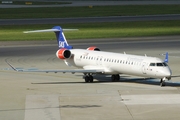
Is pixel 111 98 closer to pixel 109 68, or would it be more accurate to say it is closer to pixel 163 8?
pixel 109 68

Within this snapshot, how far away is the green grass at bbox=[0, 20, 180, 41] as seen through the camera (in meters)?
79.7

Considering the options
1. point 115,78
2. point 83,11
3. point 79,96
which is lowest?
point 83,11

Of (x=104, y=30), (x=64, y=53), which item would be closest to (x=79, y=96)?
(x=64, y=53)

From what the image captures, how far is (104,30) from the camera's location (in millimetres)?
85312

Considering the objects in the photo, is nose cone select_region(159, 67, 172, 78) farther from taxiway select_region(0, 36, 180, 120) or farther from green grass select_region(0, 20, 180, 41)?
green grass select_region(0, 20, 180, 41)

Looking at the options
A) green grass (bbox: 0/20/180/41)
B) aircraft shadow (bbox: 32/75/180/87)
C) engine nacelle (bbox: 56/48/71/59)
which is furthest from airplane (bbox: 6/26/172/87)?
green grass (bbox: 0/20/180/41)

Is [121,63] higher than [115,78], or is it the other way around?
[121,63]

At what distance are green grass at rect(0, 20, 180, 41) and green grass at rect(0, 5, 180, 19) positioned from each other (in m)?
17.3

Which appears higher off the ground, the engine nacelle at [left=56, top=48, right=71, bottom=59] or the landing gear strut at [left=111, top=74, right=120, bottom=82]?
the engine nacelle at [left=56, top=48, right=71, bottom=59]

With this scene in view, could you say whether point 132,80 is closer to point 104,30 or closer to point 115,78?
point 115,78

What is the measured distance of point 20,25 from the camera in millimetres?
91812

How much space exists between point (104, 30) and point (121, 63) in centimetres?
4348

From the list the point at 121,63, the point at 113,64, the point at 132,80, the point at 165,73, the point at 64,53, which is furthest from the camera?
the point at 64,53

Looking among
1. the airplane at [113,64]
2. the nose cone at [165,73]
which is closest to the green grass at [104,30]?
the airplane at [113,64]
